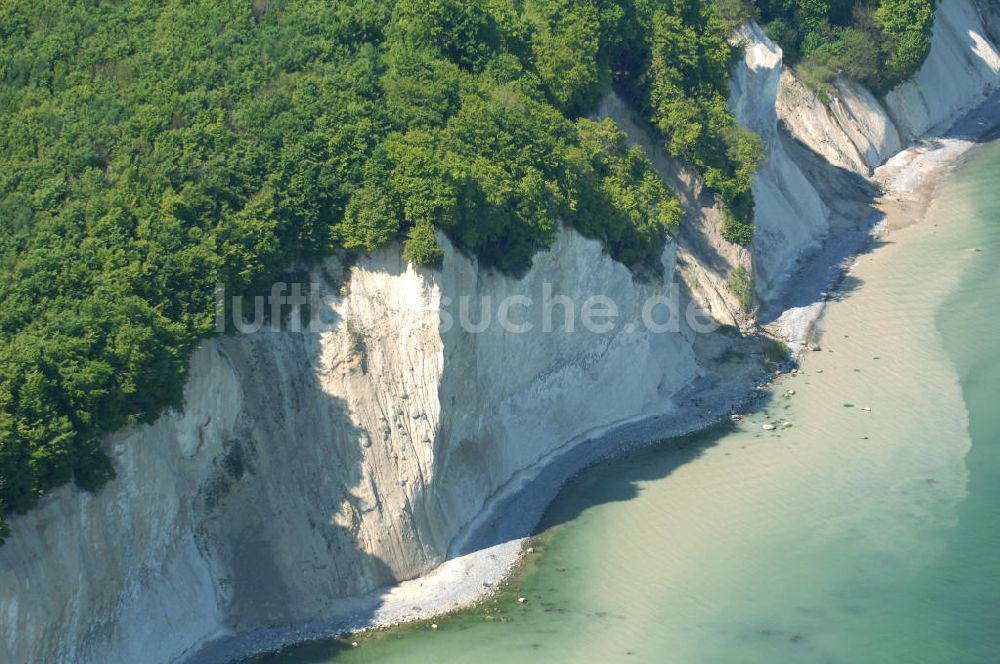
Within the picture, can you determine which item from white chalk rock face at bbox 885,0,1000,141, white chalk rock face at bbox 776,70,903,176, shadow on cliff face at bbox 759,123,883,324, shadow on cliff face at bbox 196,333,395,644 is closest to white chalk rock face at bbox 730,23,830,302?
shadow on cliff face at bbox 759,123,883,324

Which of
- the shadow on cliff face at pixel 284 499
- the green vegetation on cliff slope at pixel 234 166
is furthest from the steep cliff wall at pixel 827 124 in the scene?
the shadow on cliff face at pixel 284 499

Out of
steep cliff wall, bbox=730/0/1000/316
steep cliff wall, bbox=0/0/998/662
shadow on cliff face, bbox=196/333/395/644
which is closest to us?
steep cliff wall, bbox=0/0/998/662

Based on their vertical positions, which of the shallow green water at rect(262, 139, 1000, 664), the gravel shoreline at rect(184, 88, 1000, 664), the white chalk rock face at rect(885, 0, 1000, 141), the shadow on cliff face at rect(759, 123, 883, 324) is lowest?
the shallow green water at rect(262, 139, 1000, 664)

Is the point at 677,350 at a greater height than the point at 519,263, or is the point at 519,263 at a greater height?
the point at 519,263

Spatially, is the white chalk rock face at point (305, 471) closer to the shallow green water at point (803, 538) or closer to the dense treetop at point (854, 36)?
the shallow green water at point (803, 538)

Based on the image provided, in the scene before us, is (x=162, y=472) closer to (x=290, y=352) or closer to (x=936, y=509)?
(x=290, y=352)

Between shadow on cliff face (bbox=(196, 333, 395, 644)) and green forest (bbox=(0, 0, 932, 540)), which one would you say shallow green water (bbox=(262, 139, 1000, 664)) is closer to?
shadow on cliff face (bbox=(196, 333, 395, 644))

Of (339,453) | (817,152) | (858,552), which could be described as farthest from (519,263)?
(817,152)
